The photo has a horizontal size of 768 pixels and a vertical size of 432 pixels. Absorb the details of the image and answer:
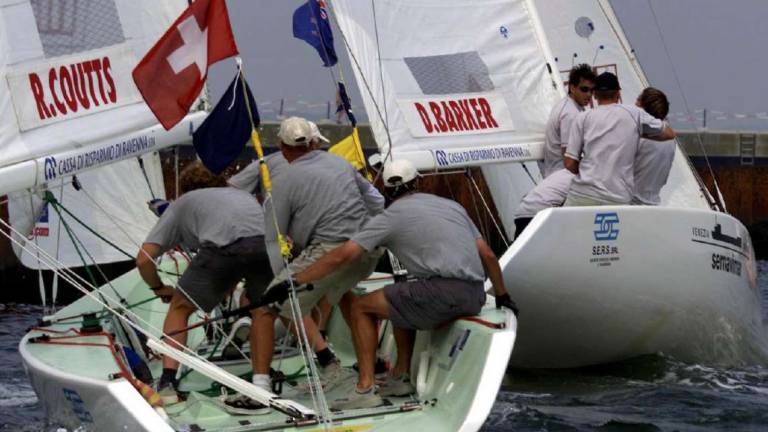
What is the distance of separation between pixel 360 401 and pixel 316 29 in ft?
14.1

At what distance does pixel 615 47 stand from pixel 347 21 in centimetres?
254

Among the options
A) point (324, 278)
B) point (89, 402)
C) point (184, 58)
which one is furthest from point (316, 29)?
point (89, 402)

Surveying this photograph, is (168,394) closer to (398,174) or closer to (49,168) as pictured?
(49,168)

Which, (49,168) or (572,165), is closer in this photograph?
(49,168)

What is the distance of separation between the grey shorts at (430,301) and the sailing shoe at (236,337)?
149 centimetres

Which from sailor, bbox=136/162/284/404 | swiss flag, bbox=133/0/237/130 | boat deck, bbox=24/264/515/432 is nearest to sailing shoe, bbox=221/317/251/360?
boat deck, bbox=24/264/515/432

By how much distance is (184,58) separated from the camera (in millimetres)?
7336

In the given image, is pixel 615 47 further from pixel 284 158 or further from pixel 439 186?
pixel 439 186

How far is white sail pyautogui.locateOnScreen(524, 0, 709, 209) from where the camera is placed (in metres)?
11.9

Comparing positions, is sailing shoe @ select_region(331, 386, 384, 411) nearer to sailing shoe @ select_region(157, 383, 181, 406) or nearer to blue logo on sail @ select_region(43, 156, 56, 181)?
sailing shoe @ select_region(157, 383, 181, 406)

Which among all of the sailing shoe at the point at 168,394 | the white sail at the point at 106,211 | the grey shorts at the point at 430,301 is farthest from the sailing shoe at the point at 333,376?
the white sail at the point at 106,211

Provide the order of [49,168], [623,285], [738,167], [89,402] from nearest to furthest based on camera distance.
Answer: [89,402], [49,168], [623,285], [738,167]

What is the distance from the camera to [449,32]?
10.7m

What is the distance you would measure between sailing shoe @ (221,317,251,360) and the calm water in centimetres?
107
